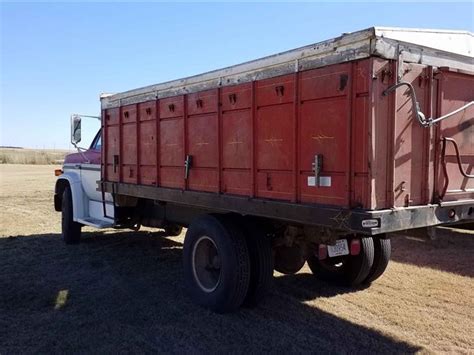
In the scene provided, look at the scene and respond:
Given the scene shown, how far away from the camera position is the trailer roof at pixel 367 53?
3.66 m

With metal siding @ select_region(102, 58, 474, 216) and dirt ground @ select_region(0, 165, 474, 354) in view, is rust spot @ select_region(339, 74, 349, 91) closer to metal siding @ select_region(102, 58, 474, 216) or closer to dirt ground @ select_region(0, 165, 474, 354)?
metal siding @ select_region(102, 58, 474, 216)

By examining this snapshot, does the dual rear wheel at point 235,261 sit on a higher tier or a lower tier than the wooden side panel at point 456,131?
lower

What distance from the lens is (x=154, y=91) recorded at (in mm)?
6293

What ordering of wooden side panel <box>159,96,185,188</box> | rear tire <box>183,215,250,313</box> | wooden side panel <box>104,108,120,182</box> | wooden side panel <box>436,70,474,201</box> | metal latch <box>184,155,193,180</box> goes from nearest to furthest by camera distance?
1. wooden side panel <box>436,70,474,201</box>
2. rear tire <box>183,215,250,313</box>
3. metal latch <box>184,155,193,180</box>
4. wooden side panel <box>159,96,185,188</box>
5. wooden side panel <box>104,108,120,182</box>

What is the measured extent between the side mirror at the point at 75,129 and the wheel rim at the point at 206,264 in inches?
164

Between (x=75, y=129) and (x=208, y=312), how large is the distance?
16.0 ft

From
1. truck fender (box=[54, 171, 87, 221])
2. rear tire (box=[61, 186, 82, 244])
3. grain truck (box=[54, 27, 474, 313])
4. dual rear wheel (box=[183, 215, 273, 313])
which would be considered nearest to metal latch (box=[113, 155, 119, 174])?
grain truck (box=[54, 27, 474, 313])

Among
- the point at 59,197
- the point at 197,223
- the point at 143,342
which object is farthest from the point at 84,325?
the point at 59,197

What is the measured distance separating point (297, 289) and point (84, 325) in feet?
8.27

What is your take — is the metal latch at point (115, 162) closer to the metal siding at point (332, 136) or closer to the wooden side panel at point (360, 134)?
the metal siding at point (332, 136)

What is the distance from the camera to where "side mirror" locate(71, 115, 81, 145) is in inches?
333

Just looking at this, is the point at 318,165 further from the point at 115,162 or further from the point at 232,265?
the point at 115,162

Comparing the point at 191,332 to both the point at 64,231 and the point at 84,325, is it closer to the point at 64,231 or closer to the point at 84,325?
the point at 84,325

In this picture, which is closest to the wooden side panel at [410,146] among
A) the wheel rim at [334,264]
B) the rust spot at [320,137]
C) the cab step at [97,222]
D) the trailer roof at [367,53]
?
the trailer roof at [367,53]
